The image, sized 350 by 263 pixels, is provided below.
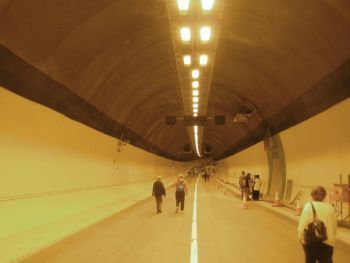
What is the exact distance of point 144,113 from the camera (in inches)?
1182

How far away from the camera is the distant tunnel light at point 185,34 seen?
13062mm

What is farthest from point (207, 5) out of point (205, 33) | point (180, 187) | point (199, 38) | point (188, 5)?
point (180, 187)

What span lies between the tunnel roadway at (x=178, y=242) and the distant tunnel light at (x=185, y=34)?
616cm

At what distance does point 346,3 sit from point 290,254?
621 cm

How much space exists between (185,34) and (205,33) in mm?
614

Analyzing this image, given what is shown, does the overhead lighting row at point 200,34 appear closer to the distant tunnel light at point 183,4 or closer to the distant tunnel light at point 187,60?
the distant tunnel light at point 183,4

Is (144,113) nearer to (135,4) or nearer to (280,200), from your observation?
Answer: (280,200)

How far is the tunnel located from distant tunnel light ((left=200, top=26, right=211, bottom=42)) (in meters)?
0.16

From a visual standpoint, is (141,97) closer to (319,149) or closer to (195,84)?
(195,84)

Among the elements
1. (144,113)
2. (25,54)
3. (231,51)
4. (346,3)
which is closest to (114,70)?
(231,51)

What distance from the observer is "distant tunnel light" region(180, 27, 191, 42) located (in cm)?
1306

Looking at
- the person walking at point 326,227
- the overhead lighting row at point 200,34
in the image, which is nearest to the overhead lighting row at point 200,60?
the overhead lighting row at point 200,34

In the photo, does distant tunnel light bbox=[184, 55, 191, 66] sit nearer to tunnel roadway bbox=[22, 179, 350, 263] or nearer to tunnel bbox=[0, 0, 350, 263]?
tunnel bbox=[0, 0, 350, 263]

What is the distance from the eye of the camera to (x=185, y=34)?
1358 cm
